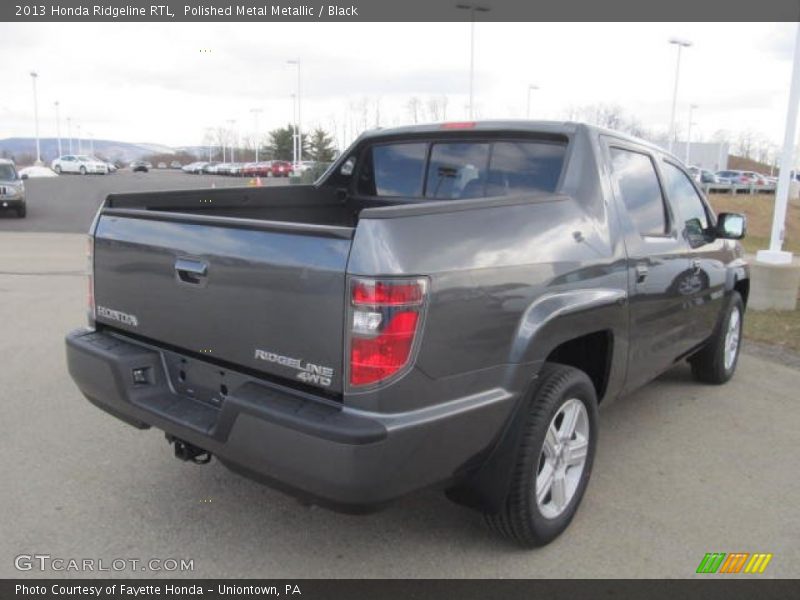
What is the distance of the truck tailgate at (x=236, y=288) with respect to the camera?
2.43 m

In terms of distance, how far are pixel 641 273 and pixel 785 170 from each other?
22.0ft

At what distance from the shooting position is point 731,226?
4801 millimetres

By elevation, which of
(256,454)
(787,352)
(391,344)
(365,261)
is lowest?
(787,352)

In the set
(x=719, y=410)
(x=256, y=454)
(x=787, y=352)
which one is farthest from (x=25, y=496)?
(x=787, y=352)

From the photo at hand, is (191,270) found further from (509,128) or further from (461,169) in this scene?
(509,128)

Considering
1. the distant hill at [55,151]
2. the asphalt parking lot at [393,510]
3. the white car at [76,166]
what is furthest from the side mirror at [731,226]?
the distant hill at [55,151]

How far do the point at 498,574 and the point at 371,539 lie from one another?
0.61 m

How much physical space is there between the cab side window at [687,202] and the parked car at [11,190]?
21523mm

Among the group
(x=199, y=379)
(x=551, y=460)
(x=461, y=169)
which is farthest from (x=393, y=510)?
(x=461, y=169)

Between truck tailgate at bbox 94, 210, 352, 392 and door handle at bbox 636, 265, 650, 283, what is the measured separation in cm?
191

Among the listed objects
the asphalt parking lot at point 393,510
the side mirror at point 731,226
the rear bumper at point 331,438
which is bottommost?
the asphalt parking lot at point 393,510

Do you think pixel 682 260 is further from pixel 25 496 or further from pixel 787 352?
pixel 25 496

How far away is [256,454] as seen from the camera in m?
2.50

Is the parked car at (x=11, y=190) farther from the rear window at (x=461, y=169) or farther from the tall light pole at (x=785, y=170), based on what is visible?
the tall light pole at (x=785, y=170)
